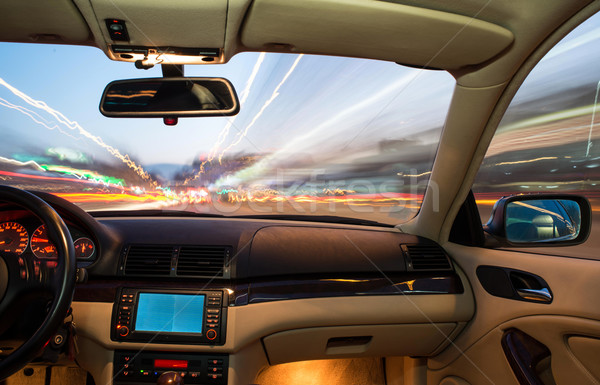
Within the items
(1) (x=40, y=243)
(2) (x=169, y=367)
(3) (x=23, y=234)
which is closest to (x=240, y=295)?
(2) (x=169, y=367)

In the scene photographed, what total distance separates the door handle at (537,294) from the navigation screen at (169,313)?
2.18m

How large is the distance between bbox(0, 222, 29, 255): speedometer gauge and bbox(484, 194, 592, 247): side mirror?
3.24 metres

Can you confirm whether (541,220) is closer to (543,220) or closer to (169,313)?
(543,220)

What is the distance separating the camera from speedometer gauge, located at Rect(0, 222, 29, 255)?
2.54 metres

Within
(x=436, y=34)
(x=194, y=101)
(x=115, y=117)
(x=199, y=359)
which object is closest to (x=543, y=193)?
(x=436, y=34)

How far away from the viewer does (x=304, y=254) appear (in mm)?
3115

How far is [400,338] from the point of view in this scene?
322cm

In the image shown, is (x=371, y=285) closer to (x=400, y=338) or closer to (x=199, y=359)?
(x=400, y=338)

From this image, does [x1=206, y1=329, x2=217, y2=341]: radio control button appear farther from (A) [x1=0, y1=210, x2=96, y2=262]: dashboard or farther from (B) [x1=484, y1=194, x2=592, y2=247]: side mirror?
(B) [x1=484, y1=194, x2=592, y2=247]: side mirror

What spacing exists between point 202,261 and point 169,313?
0.42 meters

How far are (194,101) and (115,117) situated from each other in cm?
56

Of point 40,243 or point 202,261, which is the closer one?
point 40,243

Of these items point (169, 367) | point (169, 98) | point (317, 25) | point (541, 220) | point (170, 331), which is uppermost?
point (317, 25)

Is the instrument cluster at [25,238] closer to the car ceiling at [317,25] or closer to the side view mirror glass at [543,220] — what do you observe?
the car ceiling at [317,25]
